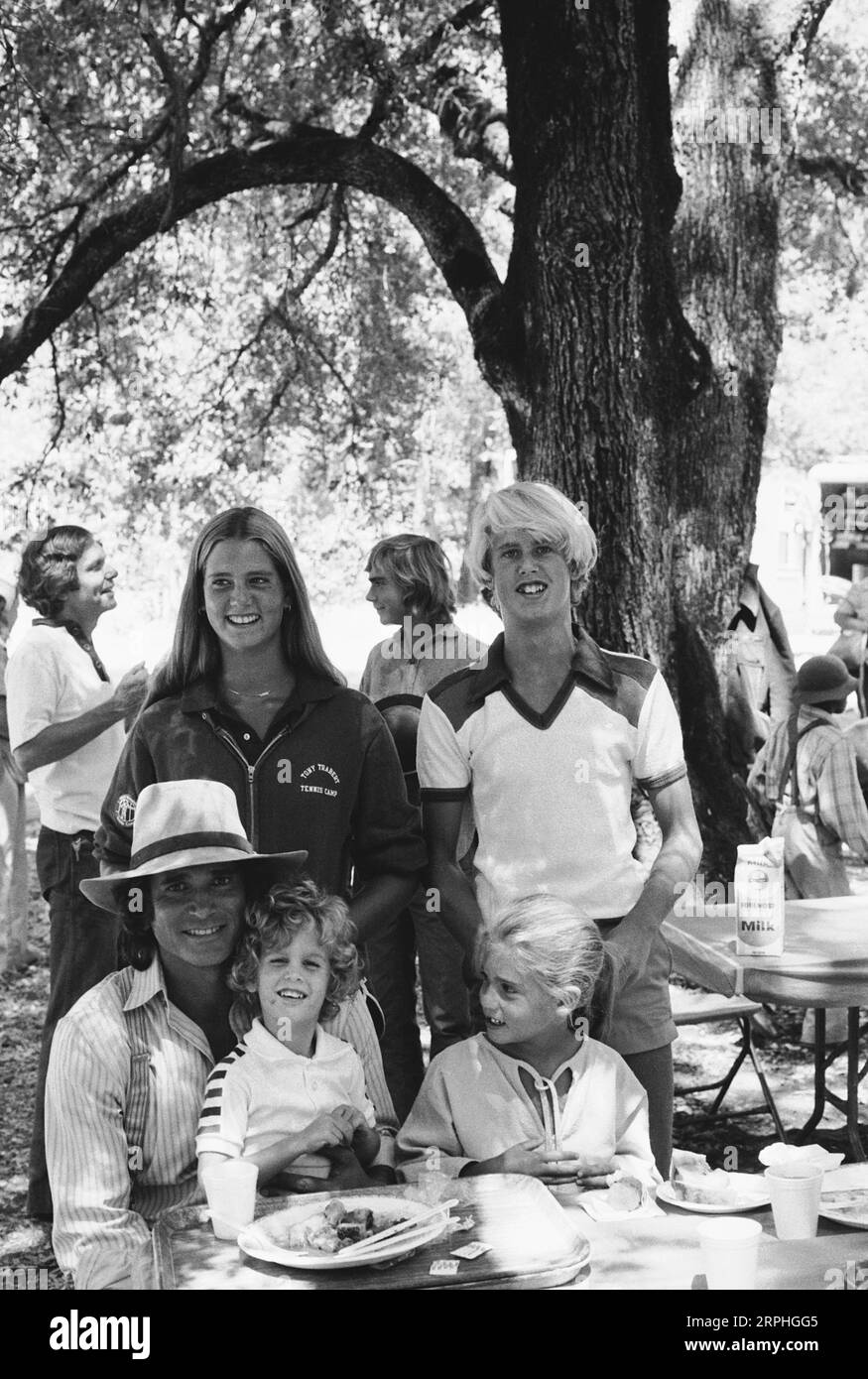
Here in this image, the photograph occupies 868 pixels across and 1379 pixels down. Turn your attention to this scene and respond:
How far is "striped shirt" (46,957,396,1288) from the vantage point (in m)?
2.83

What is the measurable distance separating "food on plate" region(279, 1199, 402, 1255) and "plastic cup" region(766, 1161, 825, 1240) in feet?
2.09

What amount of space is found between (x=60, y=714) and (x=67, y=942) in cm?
70

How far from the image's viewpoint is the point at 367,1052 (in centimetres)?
328

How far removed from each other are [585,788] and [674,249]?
4430 millimetres

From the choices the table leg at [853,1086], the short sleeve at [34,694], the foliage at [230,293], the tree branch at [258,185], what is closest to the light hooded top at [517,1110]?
the table leg at [853,1086]

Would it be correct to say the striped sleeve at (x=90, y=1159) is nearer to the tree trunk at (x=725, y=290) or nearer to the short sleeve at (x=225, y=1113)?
the short sleeve at (x=225, y=1113)

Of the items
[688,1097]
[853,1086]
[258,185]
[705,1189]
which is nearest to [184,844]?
[705,1189]

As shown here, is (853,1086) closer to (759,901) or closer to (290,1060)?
(759,901)

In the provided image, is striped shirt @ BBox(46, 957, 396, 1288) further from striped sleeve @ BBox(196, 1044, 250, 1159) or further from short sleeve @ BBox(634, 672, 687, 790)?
short sleeve @ BBox(634, 672, 687, 790)

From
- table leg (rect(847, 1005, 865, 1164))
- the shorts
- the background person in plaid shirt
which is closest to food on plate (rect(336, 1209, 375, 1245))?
the shorts

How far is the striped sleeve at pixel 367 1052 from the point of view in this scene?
3.22m

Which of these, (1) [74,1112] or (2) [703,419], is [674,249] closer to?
(2) [703,419]
